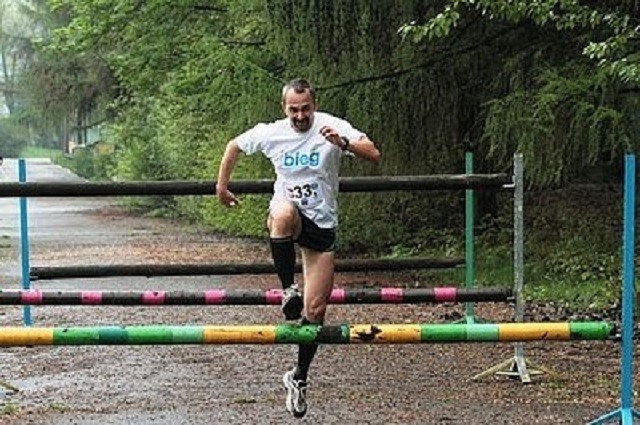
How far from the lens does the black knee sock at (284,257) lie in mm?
6379

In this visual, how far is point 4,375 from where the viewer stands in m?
9.52

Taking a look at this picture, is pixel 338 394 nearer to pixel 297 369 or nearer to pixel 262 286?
pixel 297 369

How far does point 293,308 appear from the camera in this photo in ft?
21.0

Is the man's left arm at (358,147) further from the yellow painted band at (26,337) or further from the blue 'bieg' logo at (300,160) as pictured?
the yellow painted band at (26,337)

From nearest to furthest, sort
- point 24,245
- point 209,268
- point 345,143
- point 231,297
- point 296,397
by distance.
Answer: point 345,143, point 296,397, point 231,297, point 209,268, point 24,245

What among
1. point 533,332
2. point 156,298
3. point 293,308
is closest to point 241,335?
point 293,308

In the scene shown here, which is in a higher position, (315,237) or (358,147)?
(358,147)

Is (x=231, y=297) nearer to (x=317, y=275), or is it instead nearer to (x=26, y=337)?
(x=317, y=275)

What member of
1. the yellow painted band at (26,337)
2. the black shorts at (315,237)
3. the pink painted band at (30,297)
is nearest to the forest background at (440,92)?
the black shorts at (315,237)

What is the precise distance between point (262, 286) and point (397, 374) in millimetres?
7186

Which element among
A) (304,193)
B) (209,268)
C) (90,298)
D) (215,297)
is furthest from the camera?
(209,268)

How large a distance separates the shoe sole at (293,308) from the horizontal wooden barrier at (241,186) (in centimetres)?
231

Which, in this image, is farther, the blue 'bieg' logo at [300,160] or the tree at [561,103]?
the tree at [561,103]

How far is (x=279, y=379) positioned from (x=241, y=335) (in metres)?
3.12
